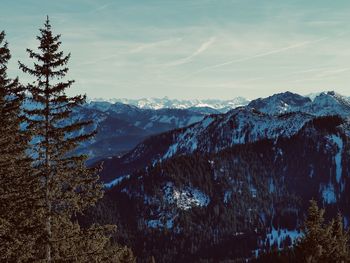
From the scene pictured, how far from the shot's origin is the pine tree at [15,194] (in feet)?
86.7

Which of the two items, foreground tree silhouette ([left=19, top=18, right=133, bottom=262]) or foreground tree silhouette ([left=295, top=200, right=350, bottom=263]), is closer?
foreground tree silhouette ([left=19, top=18, right=133, bottom=262])

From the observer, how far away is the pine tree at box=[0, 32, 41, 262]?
26.4m

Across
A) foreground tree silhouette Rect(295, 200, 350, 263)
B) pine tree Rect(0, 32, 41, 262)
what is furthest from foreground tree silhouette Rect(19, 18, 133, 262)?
foreground tree silhouette Rect(295, 200, 350, 263)

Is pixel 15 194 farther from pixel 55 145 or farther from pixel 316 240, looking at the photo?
→ pixel 316 240

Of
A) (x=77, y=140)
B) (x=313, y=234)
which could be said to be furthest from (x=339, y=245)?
(x=77, y=140)

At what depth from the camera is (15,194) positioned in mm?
27922

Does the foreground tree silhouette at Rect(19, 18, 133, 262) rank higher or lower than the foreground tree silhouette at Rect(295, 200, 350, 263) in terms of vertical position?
higher

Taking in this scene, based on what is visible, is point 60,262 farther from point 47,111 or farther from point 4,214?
point 47,111

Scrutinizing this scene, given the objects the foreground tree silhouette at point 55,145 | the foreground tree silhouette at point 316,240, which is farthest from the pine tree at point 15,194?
the foreground tree silhouette at point 316,240

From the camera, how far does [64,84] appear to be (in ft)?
88.0

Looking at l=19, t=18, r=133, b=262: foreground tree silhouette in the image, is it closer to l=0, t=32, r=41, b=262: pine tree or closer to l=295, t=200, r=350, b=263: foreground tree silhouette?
l=0, t=32, r=41, b=262: pine tree

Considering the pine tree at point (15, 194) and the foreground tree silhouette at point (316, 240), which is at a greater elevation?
the pine tree at point (15, 194)

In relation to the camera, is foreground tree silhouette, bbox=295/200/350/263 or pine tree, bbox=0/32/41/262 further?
foreground tree silhouette, bbox=295/200/350/263

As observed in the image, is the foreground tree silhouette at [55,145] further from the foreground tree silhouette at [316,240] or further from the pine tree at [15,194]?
the foreground tree silhouette at [316,240]
